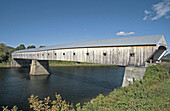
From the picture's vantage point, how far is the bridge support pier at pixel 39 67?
26.7 meters

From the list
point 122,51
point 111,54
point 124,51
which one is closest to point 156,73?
point 124,51

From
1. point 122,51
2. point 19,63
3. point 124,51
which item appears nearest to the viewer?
point 124,51

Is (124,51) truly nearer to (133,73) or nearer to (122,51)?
(122,51)

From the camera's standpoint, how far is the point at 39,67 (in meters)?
27.2

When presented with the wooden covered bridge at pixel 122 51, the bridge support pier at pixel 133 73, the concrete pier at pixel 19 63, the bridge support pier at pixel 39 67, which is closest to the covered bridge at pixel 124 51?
the wooden covered bridge at pixel 122 51

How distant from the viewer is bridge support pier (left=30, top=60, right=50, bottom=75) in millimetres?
26672

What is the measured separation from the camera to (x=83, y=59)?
49.4 ft

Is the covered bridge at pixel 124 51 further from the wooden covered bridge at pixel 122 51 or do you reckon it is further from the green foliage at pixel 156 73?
the green foliage at pixel 156 73

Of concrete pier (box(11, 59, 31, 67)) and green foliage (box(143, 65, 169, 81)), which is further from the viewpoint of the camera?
concrete pier (box(11, 59, 31, 67))

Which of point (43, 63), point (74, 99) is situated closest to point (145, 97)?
point (74, 99)

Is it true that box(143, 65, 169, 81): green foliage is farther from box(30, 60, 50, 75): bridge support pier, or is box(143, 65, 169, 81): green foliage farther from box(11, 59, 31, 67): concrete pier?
box(11, 59, 31, 67): concrete pier

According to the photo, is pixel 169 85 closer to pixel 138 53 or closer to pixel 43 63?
pixel 138 53

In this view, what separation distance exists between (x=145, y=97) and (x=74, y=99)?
8678mm

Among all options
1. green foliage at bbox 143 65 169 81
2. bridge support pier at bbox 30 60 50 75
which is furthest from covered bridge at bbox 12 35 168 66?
bridge support pier at bbox 30 60 50 75
